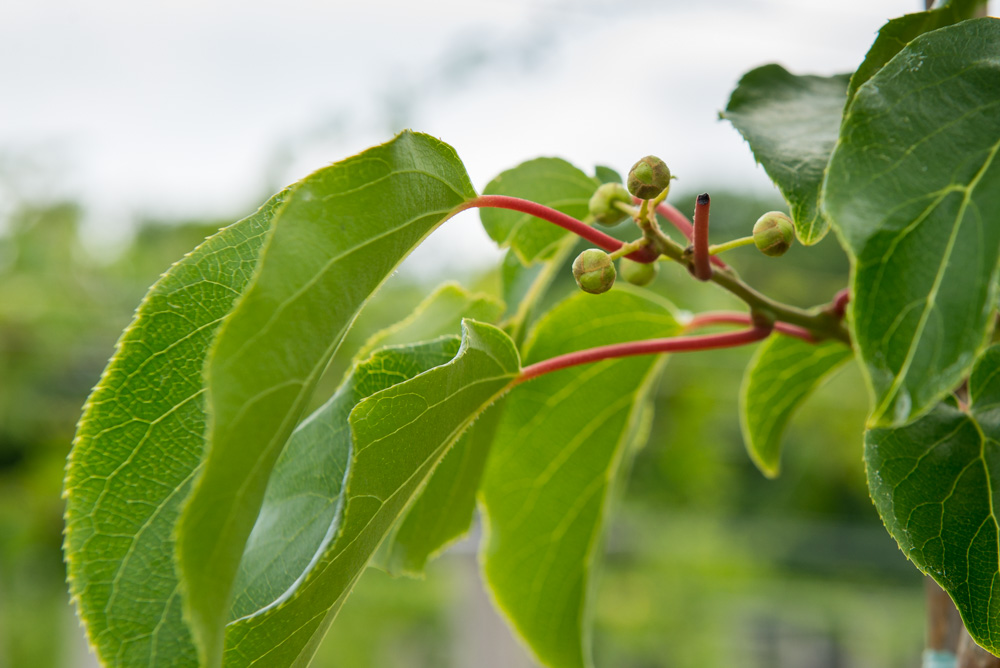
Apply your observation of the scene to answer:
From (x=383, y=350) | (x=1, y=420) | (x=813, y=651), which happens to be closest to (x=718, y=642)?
(x=813, y=651)

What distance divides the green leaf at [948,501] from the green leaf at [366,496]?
5.8 inches

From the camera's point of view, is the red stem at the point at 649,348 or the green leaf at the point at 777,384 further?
the green leaf at the point at 777,384

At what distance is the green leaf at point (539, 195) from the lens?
0.44 metres

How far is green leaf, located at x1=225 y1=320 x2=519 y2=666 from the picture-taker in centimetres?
27

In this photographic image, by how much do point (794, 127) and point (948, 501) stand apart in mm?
150

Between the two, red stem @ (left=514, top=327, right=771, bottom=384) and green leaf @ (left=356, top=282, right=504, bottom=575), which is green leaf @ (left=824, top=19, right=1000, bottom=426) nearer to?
red stem @ (left=514, top=327, right=771, bottom=384)

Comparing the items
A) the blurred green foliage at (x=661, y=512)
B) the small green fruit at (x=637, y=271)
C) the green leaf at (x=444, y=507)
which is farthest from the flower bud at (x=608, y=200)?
the blurred green foliage at (x=661, y=512)

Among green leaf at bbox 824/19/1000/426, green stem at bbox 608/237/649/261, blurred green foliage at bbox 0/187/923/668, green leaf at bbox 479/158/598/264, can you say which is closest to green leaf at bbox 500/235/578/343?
green leaf at bbox 479/158/598/264

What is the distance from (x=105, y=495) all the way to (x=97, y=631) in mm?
43

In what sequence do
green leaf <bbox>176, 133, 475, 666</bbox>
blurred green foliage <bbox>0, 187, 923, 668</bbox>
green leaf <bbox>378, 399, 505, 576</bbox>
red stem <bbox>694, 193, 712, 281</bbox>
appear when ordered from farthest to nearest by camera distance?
blurred green foliage <bbox>0, 187, 923, 668</bbox>, green leaf <bbox>378, 399, 505, 576</bbox>, red stem <bbox>694, 193, 712, 281</bbox>, green leaf <bbox>176, 133, 475, 666</bbox>

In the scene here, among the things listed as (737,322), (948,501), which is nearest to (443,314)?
(737,322)

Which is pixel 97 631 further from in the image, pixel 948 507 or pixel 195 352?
pixel 948 507

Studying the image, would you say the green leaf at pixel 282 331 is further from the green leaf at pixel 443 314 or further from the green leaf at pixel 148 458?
the green leaf at pixel 443 314

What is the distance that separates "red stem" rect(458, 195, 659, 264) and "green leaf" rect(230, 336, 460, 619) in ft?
0.19
